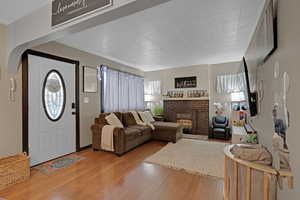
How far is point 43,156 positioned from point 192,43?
3.91 metres

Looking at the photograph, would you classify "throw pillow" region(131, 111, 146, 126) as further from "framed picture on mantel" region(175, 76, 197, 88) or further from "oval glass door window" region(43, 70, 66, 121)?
"framed picture on mantel" region(175, 76, 197, 88)

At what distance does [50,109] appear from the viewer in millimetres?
3029

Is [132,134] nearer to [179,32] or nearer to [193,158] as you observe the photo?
[193,158]

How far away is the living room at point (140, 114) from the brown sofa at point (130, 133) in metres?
0.03

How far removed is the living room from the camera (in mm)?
1318

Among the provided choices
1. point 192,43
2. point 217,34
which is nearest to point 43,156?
point 192,43

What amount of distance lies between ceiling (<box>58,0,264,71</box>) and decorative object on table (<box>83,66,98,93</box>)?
0.49m

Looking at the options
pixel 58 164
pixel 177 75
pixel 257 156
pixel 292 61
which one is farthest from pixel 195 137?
pixel 292 61

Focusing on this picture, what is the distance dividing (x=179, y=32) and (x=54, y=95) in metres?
2.86

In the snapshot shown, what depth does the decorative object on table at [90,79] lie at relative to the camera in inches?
148

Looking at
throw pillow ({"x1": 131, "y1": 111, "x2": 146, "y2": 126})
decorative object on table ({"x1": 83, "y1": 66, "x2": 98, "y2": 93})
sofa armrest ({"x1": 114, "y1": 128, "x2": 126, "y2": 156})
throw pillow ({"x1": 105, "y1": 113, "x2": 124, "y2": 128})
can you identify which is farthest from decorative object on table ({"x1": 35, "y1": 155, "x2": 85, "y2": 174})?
throw pillow ({"x1": 131, "y1": 111, "x2": 146, "y2": 126})

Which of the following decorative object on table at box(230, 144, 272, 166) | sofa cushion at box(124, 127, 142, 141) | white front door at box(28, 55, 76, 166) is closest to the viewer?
decorative object on table at box(230, 144, 272, 166)

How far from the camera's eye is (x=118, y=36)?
2910 mm

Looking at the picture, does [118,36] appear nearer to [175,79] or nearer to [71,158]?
[71,158]
